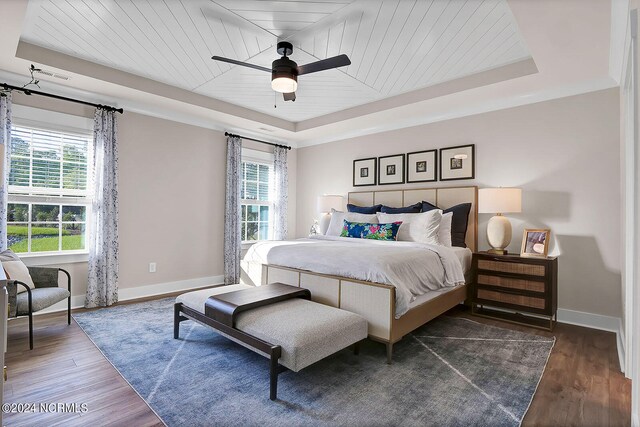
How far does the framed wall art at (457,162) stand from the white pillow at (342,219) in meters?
1.12

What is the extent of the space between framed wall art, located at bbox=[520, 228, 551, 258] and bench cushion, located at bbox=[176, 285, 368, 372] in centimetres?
219

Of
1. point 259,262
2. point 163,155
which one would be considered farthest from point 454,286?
point 163,155

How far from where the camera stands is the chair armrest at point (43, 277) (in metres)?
3.08

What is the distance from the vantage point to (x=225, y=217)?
509 cm

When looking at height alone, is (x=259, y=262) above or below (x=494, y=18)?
below

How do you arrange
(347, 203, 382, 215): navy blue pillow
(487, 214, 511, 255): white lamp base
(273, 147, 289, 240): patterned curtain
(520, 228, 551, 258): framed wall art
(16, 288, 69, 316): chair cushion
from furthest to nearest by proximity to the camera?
(273, 147, 289, 240): patterned curtain
(347, 203, 382, 215): navy blue pillow
(487, 214, 511, 255): white lamp base
(520, 228, 551, 258): framed wall art
(16, 288, 69, 316): chair cushion

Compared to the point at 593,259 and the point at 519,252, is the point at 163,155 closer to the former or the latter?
the point at 519,252

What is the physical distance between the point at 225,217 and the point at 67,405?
3.38 metres

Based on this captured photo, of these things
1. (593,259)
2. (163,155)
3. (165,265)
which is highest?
(163,155)

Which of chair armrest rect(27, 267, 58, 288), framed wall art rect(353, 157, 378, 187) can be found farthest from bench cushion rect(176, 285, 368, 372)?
framed wall art rect(353, 157, 378, 187)

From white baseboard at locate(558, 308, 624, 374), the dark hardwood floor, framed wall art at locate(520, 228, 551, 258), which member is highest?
framed wall art at locate(520, 228, 551, 258)

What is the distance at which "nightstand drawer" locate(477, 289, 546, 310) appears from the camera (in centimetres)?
321

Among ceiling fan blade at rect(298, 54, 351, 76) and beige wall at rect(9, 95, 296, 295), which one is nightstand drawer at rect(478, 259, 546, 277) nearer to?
ceiling fan blade at rect(298, 54, 351, 76)

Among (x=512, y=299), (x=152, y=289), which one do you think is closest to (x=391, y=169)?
(x=512, y=299)
